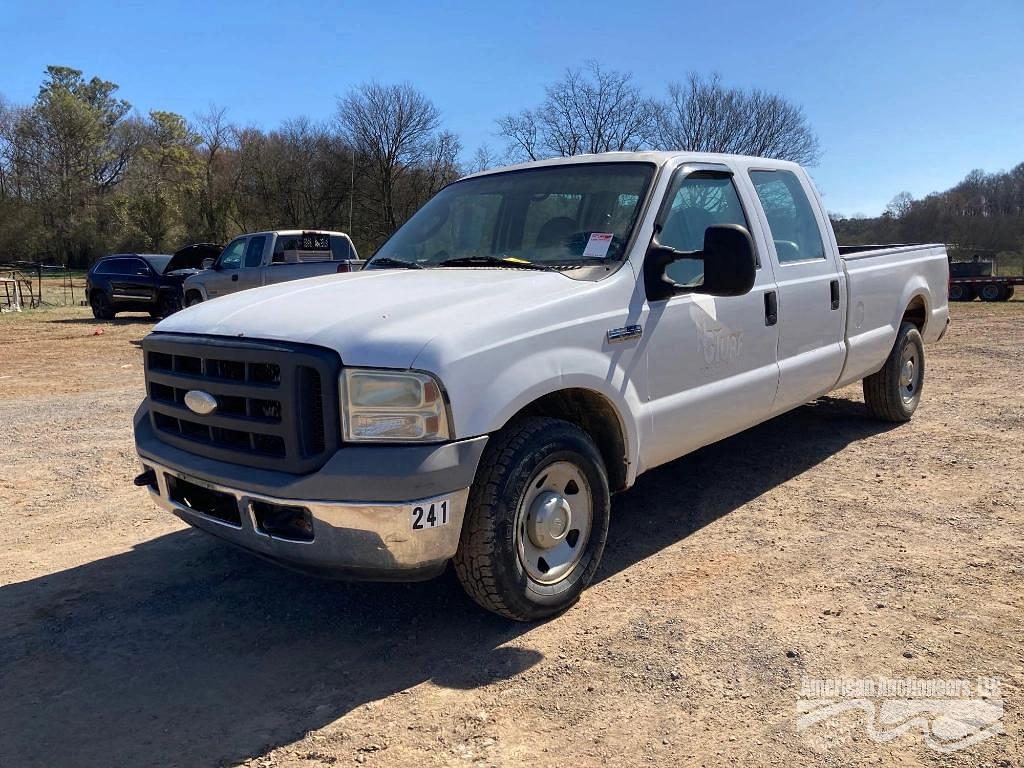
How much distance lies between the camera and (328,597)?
369cm

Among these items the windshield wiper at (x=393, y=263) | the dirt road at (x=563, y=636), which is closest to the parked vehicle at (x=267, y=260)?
the dirt road at (x=563, y=636)

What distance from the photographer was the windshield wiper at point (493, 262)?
12.3 ft

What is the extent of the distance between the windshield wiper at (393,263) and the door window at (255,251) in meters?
11.4

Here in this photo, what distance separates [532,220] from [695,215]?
0.87m

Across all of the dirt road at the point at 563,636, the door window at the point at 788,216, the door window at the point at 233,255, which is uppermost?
the door window at the point at 233,255

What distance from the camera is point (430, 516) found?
111 inches

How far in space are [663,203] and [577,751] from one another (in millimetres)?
2541

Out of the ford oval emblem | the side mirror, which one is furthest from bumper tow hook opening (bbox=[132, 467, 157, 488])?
the side mirror

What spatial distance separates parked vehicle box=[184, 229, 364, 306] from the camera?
14781mm

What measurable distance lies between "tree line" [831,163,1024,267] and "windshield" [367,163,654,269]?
1575 inches

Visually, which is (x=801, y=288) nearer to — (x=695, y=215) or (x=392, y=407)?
(x=695, y=215)

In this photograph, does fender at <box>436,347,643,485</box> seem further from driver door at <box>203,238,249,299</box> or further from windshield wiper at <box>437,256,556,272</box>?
driver door at <box>203,238,249,299</box>

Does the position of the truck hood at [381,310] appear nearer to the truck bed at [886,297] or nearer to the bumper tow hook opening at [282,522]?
the bumper tow hook opening at [282,522]

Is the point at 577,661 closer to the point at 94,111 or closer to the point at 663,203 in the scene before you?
the point at 663,203
